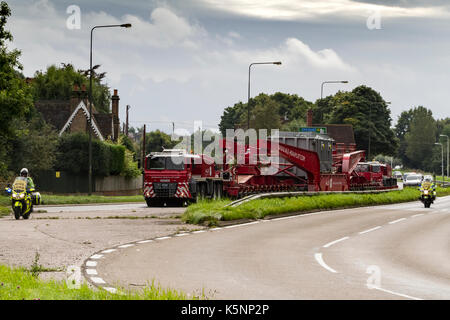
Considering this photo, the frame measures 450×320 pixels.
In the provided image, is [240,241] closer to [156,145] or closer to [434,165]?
[156,145]

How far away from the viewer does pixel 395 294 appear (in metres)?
10.2

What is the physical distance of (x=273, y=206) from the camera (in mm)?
28672

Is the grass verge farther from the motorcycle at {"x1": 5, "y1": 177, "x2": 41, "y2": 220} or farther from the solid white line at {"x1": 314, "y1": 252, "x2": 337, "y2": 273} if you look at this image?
the solid white line at {"x1": 314, "y1": 252, "x2": 337, "y2": 273}

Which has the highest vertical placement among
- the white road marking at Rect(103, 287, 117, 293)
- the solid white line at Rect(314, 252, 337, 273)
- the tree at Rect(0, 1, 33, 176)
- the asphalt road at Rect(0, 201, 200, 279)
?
the tree at Rect(0, 1, 33, 176)

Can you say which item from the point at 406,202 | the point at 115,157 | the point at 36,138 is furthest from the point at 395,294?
the point at 115,157

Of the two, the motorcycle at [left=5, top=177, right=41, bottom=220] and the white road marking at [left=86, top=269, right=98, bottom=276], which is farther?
the motorcycle at [left=5, top=177, right=41, bottom=220]

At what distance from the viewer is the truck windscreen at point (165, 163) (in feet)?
117

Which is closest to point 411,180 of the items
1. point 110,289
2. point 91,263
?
point 91,263

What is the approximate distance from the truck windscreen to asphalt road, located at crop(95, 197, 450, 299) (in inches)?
504

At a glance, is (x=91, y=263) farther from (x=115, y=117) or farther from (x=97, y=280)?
(x=115, y=117)

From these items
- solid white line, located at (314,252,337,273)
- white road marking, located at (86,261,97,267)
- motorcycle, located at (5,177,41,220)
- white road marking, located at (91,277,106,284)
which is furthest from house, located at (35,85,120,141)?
white road marking, located at (91,277,106,284)

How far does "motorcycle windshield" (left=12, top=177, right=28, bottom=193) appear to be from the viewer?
80.3ft

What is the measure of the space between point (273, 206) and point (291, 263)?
48.1 ft
